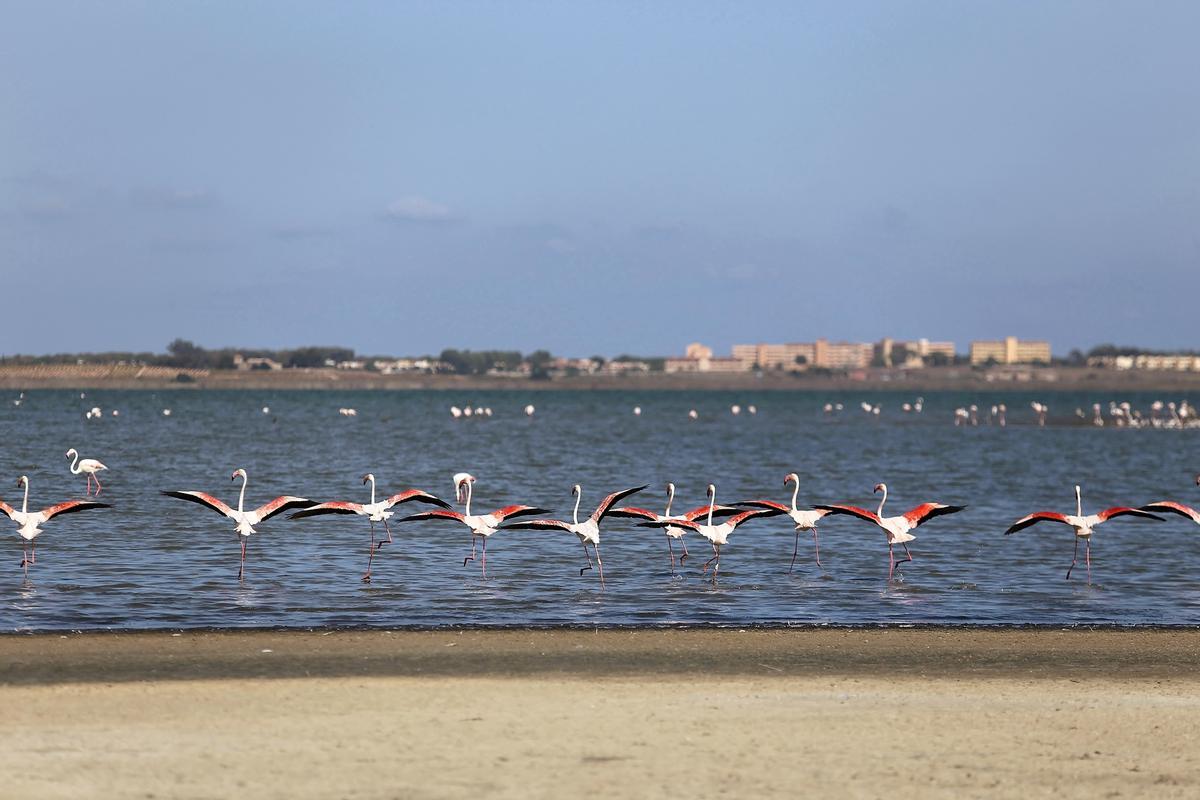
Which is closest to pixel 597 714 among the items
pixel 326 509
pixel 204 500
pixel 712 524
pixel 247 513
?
pixel 326 509

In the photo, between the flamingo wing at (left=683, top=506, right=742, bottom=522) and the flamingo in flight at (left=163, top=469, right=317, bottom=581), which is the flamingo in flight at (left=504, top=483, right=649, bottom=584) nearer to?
the flamingo wing at (left=683, top=506, right=742, bottom=522)

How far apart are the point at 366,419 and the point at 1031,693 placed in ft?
272

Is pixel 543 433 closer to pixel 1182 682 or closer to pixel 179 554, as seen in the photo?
pixel 179 554

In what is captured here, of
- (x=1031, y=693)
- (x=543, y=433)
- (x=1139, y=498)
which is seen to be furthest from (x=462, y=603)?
(x=543, y=433)

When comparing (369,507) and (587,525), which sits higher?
(369,507)

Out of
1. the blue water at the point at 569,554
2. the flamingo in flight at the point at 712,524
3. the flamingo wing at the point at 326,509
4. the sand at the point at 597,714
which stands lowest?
the blue water at the point at 569,554

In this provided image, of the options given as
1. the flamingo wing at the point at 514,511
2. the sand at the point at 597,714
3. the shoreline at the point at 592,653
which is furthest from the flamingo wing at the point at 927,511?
the flamingo wing at the point at 514,511

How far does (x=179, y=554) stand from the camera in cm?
2131

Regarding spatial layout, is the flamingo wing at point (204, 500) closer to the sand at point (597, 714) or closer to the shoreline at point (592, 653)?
the shoreline at point (592, 653)

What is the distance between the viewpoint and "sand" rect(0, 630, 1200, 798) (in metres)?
9.30

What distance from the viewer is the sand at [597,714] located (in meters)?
9.30

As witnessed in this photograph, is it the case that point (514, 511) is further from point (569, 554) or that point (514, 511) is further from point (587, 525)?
point (569, 554)

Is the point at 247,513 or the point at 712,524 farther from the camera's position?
the point at 712,524

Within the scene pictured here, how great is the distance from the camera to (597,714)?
11039 mm
